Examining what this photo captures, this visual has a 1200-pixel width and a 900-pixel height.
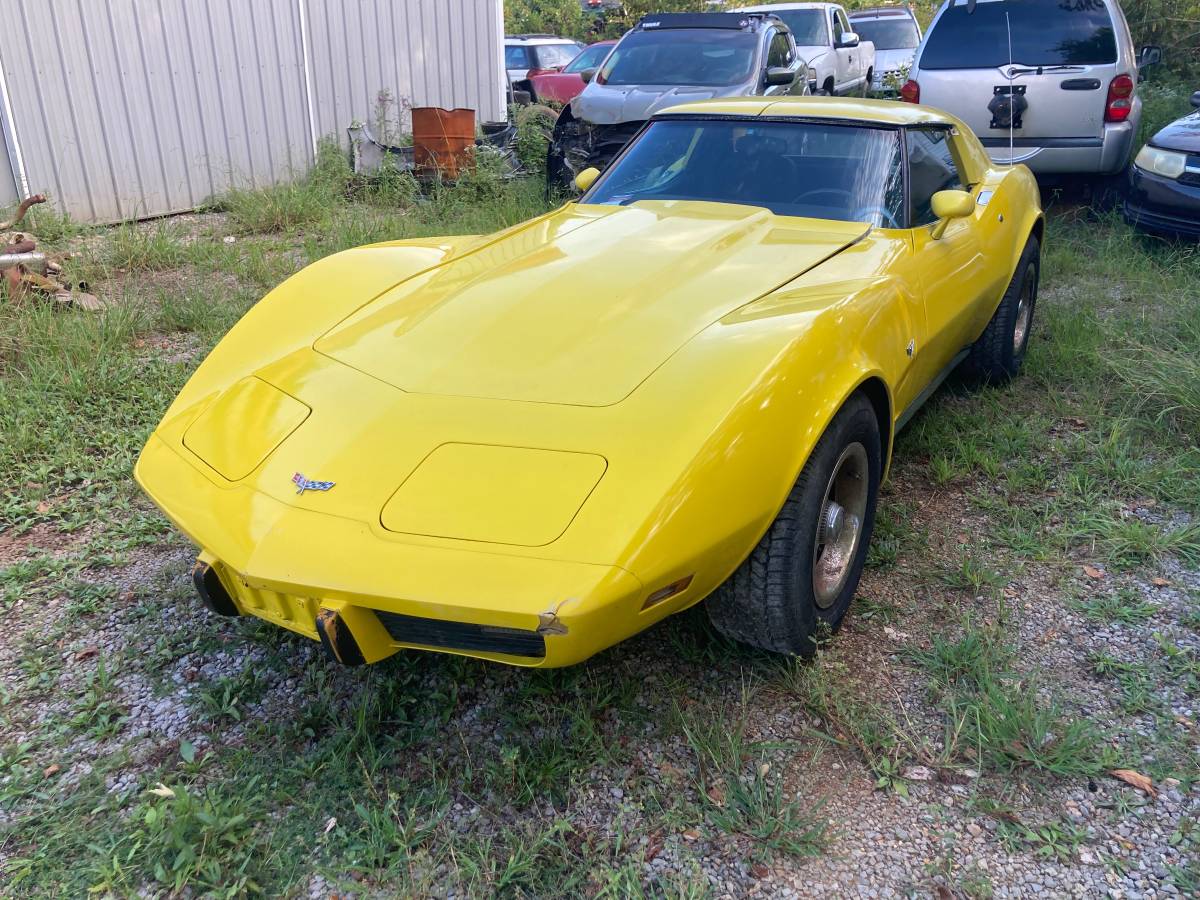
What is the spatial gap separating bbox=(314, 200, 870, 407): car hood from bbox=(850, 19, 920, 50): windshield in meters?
13.4

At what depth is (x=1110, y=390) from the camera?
4301 millimetres

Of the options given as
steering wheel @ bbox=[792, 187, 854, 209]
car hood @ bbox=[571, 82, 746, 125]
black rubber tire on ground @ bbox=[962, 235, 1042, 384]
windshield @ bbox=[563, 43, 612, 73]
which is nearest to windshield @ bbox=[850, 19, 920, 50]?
windshield @ bbox=[563, 43, 612, 73]

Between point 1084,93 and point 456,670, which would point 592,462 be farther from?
point 1084,93

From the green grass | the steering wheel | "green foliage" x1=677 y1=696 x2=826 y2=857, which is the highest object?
the steering wheel

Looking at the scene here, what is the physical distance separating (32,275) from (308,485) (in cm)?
362

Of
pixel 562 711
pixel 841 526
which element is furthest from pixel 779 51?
pixel 562 711

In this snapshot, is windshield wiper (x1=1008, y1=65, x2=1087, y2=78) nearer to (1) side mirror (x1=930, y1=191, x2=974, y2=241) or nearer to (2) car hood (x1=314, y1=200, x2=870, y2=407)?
(1) side mirror (x1=930, y1=191, x2=974, y2=241)

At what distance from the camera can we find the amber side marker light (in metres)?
1.92

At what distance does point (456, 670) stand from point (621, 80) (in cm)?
665

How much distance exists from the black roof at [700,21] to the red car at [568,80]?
503cm

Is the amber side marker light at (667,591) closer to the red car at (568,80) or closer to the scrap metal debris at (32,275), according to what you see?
the scrap metal debris at (32,275)

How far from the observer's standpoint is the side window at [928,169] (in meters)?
3.45

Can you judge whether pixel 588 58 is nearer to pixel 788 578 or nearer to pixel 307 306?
pixel 307 306

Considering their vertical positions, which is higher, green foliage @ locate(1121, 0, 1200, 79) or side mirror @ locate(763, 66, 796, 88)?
green foliage @ locate(1121, 0, 1200, 79)
